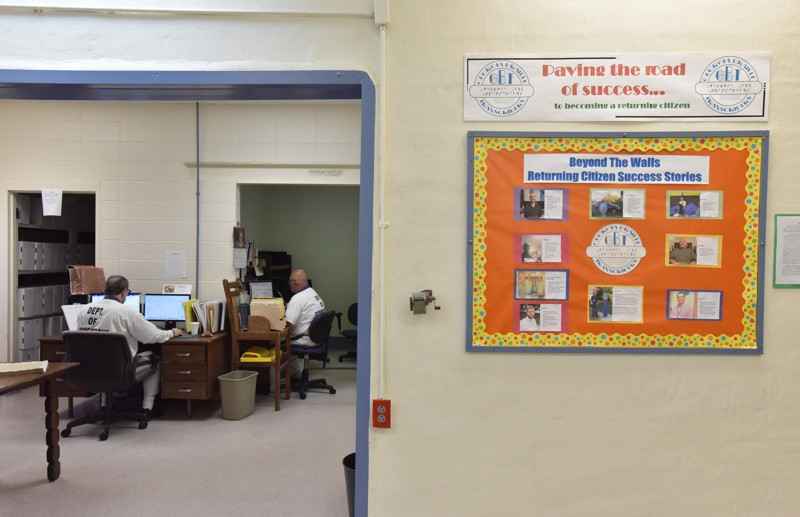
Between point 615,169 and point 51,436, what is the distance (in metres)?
3.53

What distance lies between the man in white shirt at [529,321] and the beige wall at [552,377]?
0.13m

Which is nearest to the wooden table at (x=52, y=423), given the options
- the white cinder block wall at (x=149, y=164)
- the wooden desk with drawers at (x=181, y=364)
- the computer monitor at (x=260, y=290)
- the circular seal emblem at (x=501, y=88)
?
the wooden desk with drawers at (x=181, y=364)

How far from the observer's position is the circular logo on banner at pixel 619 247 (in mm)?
1982

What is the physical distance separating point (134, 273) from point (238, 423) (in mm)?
2038

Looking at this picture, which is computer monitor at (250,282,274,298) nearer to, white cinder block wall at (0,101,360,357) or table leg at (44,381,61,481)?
white cinder block wall at (0,101,360,357)

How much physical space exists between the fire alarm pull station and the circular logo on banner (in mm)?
992

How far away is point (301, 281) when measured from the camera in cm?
538

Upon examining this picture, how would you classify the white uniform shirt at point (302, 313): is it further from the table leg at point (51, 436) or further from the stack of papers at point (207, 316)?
the table leg at point (51, 436)

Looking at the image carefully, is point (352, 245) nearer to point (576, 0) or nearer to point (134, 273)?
point (134, 273)

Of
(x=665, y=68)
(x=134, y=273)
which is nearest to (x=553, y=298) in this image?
(x=665, y=68)

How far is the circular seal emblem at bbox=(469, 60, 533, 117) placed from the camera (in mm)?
1982

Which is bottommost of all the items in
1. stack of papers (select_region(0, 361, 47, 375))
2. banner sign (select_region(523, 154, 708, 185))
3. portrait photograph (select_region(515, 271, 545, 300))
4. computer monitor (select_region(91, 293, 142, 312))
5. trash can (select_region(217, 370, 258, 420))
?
trash can (select_region(217, 370, 258, 420))

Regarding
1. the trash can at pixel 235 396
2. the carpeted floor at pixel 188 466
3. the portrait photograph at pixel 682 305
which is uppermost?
the portrait photograph at pixel 682 305

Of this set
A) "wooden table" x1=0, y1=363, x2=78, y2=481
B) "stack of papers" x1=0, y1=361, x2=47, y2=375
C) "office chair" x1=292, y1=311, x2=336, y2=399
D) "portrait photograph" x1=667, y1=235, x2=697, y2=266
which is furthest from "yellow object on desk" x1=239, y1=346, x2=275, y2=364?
"portrait photograph" x1=667, y1=235, x2=697, y2=266
